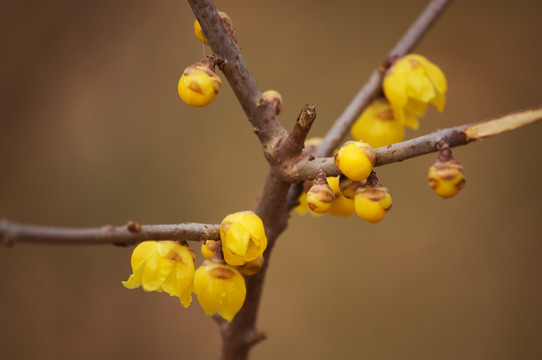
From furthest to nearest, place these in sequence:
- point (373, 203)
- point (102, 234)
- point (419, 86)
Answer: point (419, 86) < point (373, 203) < point (102, 234)

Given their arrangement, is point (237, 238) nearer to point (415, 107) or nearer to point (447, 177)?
point (447, 177)

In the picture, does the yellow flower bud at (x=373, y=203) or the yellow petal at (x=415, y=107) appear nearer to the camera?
the yellow flower bud at (x=373, y=203)

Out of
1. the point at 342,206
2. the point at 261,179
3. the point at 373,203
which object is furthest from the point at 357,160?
the point at 261,179

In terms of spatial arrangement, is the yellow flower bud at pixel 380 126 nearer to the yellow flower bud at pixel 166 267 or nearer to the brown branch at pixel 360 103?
the brown branch at pixel 360 103

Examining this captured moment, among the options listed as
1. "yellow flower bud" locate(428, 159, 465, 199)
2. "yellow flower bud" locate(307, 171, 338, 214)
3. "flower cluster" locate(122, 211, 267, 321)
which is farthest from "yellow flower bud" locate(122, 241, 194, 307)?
"yellow flower bud" locate(428, 159, 465, 199)

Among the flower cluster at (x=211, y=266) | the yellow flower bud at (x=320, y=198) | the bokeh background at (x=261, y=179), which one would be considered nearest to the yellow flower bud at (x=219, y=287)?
the flower cluster at (x=211, y=266)

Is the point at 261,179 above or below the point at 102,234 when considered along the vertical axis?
above

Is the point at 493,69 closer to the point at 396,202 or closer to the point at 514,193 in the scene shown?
the point at 514,193

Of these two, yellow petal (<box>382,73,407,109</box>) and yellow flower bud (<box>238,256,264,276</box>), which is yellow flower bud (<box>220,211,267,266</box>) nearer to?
yellow flower bud (<box>238,256,264,276</box>)
